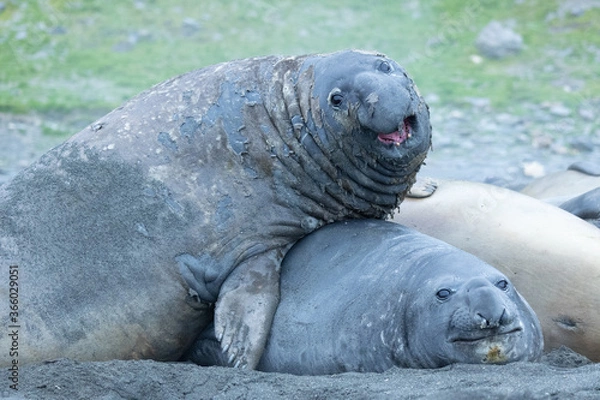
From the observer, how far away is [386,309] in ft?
13.9

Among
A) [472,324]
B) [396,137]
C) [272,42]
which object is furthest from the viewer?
[272,42]

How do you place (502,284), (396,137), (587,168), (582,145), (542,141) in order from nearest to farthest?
1. (502,284)
2. (396,137)
3. (587,168)
4. (582,145)
5. (542,141)

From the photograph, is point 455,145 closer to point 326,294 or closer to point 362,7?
point 362,7

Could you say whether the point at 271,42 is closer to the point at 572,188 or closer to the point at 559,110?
the point at 559,110

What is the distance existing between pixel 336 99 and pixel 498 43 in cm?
791

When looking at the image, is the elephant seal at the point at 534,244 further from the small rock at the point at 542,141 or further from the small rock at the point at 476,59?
the small rock at the point at 476,59

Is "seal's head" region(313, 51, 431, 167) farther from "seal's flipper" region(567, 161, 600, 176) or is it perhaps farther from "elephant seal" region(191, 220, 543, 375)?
"seal's flipper" region(567, 161, 600, 176)

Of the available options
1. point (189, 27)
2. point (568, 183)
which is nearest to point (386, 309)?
point (568, 183)

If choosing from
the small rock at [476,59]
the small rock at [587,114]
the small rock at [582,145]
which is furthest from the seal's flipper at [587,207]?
the small rock at [476,59]

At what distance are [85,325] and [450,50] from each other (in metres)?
8.58

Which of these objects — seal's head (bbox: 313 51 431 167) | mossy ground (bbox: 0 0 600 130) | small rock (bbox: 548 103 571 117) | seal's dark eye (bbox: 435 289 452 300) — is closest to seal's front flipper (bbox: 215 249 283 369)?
seal's head (bbox: 313 51 431 167)

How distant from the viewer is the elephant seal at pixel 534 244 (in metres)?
4.74

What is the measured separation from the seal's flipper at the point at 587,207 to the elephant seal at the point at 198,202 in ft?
4.10

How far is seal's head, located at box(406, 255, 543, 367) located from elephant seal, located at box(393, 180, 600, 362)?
67cm
